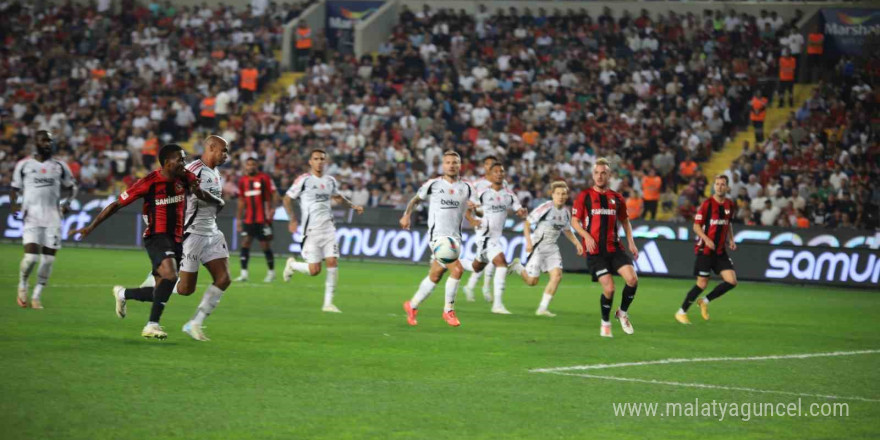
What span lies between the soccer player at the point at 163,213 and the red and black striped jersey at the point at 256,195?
11.5 m

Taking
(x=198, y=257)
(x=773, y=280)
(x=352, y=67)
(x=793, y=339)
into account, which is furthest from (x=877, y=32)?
(x=198, y=257)

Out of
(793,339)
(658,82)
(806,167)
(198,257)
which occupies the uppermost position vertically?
(658,82)

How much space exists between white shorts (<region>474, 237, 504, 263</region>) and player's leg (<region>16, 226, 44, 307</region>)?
6.73 meters

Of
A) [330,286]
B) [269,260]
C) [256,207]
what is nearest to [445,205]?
[330,286]

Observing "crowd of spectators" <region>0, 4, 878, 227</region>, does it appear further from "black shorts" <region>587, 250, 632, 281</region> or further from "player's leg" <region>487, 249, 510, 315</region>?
"black shorts" <region>587, 250, 632, 281</region>

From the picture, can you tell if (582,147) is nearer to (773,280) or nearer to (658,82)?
(658,82)

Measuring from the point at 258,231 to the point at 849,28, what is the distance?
23282mm

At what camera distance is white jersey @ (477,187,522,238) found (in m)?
18.7

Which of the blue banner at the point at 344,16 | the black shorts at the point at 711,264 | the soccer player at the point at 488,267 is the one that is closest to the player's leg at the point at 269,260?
the soccer player at the point at 488,267

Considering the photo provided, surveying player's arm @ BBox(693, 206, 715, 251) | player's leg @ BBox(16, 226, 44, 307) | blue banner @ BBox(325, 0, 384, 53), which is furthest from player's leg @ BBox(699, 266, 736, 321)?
blue banner @ BBox(325, 0, 384, 53)

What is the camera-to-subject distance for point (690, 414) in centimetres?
908

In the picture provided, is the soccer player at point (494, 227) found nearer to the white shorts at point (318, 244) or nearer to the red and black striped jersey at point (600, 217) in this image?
the white shorts at point (318, 244)

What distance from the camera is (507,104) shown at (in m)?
37.2

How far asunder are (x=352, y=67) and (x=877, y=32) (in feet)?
59.1
